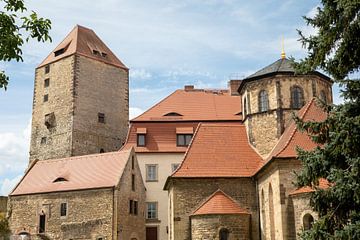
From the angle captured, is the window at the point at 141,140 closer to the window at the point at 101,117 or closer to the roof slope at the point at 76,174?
the roof slope at the point at 76,174

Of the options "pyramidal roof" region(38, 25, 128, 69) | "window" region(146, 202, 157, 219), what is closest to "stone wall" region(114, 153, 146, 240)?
"window" region(146, 202, 157, 219)

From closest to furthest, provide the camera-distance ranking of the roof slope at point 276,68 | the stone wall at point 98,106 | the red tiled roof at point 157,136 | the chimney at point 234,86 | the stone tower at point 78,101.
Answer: the roof slope at point 276,68 → the red tiled roof at point 157,136 → the stone tower at point 78,101 → the stone wall at point 98,106 → the chimney at point 234,86

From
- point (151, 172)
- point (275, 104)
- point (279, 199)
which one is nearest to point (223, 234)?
point (279, 199)

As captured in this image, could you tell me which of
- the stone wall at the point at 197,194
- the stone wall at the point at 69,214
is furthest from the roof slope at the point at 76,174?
the stone wall at the point at 197,194

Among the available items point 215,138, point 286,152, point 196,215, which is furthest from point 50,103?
point 286,152

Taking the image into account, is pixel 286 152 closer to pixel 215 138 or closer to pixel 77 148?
pixel 215 138

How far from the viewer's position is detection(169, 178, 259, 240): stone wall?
2664 cm

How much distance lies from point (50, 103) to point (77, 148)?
5869mm

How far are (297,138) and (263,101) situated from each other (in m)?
5.24

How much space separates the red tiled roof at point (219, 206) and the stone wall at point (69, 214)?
36.1 feet

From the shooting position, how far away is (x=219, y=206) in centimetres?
2566

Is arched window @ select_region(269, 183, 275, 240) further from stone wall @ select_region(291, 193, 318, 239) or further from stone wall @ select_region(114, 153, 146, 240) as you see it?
stone wall @ select_region(114, 153, 146, 240)

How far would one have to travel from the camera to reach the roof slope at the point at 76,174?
37.2 m

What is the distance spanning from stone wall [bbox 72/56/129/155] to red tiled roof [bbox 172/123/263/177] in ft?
66.4
